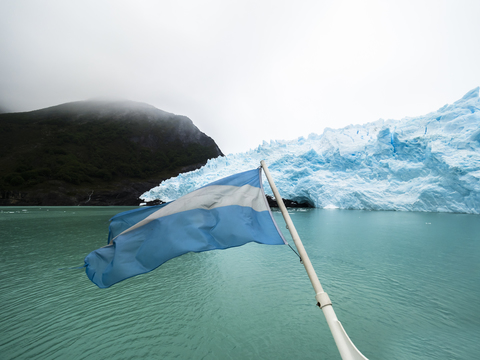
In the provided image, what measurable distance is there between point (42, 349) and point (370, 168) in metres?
34.6

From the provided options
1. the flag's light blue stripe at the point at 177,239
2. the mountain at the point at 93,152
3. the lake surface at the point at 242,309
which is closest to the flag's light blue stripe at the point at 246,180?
the flag's light blue stripe at the point at 177,239

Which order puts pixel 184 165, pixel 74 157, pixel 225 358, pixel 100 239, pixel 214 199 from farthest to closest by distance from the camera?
pixel 184 165 → pixel 74 157 → pixel 100 239 → pixel 225 358 → pixel 214 199

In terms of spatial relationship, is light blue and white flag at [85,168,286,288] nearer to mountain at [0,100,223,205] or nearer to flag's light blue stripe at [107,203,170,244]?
flag's light blue stripe at [107,203,170,244]

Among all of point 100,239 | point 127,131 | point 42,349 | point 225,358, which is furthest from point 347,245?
point 127,131

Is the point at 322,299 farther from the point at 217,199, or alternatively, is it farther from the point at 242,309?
the point at 242,309

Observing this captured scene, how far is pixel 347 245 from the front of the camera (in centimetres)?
1000

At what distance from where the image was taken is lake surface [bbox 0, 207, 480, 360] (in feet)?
10.5

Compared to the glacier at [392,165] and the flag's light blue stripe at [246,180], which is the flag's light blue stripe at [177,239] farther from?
the glacier at [392,165]

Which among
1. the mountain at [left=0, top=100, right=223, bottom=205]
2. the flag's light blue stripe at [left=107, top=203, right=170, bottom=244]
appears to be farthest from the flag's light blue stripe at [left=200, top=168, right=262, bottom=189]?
the mountain at [left=0, top=100, right=223, bottom=205]

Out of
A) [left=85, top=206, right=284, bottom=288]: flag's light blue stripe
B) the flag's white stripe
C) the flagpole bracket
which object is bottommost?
the flagpole bracket

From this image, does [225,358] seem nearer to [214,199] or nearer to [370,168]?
[214,199]

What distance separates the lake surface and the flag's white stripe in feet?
7.10

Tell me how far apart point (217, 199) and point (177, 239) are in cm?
57

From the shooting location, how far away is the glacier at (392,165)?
24406mm
